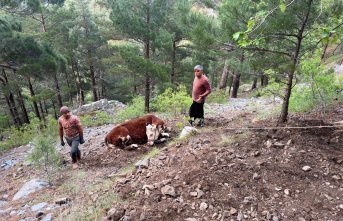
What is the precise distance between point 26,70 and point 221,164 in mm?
9220

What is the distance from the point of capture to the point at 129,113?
37.6ft

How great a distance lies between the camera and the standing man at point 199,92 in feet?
21.3

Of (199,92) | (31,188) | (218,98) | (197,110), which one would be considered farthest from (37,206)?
(218,98)

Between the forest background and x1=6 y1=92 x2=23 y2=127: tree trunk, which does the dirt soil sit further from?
x1=6 y1=92 x2=23 y2=127: tree trunk

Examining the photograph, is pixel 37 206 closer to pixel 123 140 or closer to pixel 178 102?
pixel 123 140

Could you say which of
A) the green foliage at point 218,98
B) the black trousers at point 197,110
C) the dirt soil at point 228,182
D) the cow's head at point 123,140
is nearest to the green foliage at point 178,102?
the black trousers at point 197,110

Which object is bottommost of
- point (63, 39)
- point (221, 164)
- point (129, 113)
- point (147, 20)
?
point (129, 113)

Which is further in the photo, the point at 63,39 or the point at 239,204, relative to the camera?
the point at 63,39

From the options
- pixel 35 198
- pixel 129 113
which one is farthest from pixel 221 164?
pixel 129 113

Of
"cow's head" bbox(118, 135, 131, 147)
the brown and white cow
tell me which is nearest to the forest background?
the brown and white cow

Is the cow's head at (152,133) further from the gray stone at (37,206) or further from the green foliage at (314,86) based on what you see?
the green foliage at (314,86)

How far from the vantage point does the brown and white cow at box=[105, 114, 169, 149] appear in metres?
6.78

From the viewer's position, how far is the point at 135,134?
6.94m

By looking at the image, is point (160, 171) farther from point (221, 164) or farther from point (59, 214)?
point (59, 214)
